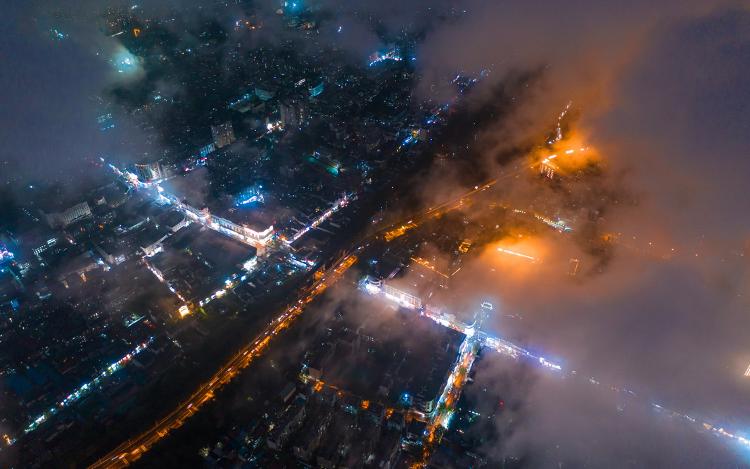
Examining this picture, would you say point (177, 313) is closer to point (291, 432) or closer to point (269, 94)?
point (291, 432)

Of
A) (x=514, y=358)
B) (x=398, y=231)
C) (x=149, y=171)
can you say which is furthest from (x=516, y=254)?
(x=149, y=171)

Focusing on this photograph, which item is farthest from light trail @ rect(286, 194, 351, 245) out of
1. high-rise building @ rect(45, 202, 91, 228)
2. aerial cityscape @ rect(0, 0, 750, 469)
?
high-rise building @ rect(45, 202, 91, 228)

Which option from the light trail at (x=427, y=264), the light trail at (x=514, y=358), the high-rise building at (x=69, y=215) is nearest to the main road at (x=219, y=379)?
the light trail at (x=514, y=358)

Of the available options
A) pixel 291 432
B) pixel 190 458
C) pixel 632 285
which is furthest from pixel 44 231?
pixel 632 285

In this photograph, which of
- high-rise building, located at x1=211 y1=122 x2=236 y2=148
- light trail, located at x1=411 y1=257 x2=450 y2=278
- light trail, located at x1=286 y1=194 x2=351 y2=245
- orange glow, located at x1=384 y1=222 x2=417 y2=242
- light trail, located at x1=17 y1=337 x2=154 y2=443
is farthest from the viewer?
high-rise building, located at x1=211 y1=122 x2=236 y2=148

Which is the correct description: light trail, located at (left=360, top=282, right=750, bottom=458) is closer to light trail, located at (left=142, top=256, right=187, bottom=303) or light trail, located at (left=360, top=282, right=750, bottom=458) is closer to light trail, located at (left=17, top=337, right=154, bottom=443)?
light trail, located at (left=142, top=256, right=187, bottom=303)

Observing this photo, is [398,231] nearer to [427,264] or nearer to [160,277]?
[427,264]
